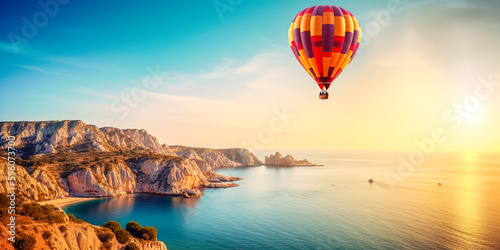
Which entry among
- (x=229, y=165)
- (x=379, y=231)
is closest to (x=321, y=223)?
(x=379, y=231)

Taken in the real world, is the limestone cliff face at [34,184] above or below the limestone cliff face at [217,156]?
below

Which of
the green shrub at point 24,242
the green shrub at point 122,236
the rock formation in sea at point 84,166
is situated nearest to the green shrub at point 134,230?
the green shrub at point 122,236

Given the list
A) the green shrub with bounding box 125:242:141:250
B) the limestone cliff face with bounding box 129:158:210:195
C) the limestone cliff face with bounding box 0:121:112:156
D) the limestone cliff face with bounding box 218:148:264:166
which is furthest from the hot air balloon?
the limestone cliff face with bounding box 218:148:264:166

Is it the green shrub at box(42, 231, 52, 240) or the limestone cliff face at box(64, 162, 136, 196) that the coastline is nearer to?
the limestone cliff face at box(64, 162, 136, 196)

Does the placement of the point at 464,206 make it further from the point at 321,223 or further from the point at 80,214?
the point at 80,214

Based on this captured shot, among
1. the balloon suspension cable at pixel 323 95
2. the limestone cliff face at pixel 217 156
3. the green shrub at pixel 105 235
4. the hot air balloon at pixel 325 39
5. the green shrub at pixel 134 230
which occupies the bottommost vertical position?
the green shrub at pixel 134 230

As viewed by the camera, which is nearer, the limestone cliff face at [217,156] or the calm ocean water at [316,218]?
the calm ocean water at [316,218]

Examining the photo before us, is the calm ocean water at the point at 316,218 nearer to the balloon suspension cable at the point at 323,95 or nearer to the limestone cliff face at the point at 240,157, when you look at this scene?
the balloon suspension cable at the point at 323,95
